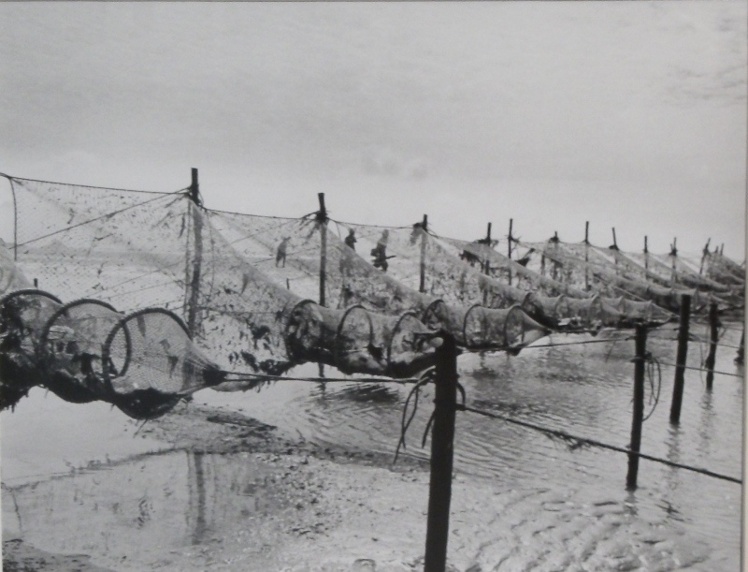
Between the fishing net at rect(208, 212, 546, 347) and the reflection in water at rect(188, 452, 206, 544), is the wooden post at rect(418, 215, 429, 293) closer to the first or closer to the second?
the fishing net at rect(208, 212, 546, 347)

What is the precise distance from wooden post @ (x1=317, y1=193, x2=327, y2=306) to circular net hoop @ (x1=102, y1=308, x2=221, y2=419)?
7.06 feet

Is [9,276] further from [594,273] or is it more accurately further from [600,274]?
[600,274]

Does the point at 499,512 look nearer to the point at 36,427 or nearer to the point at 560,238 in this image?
the point at 36,427

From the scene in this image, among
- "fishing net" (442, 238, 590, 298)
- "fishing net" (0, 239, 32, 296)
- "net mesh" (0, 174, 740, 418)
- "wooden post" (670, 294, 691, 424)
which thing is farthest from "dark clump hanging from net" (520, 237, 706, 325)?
"fishing net" (0, 239, 32, 296)

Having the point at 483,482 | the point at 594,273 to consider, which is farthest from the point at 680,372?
the point at 594,273

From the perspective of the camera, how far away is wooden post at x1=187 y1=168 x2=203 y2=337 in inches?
164

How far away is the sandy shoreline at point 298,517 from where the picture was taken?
2773mm

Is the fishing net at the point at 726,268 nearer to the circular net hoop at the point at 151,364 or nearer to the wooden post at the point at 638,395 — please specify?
the wooden post at the point at 638,395

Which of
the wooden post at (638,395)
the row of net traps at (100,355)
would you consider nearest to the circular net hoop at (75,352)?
the row of net traps at (100,355)

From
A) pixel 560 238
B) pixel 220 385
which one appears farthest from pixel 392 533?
pixel 560 238

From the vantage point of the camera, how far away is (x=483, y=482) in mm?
3713

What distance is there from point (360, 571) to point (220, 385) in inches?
57.5

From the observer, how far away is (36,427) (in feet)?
13.4

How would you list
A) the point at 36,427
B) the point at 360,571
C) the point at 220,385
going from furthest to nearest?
the point at 36,427 → the point at 220,385 → the point at 360,571
